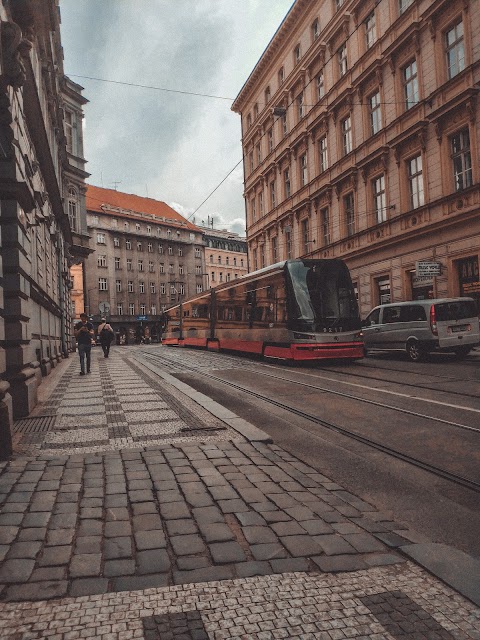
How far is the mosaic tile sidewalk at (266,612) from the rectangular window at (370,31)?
2594cm

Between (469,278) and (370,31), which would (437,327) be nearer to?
(469,278)

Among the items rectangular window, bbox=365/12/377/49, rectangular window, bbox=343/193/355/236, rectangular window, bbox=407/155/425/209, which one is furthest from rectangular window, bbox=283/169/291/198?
rectangular window, bbox=407/155/425/209

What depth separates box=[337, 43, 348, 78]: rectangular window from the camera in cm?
2628

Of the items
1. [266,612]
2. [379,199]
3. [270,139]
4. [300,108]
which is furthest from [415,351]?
[270,139]

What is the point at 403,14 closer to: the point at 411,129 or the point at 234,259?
the point at 411,129

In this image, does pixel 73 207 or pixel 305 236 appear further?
pixel 73 207

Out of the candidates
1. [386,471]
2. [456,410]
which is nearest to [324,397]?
[456,410]

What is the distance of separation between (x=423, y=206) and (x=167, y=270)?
202 ft

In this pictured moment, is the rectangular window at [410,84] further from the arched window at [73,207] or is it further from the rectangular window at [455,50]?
the arched window at [73,207]

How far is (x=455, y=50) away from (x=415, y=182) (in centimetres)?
486

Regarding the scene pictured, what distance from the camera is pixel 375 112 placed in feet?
78.2

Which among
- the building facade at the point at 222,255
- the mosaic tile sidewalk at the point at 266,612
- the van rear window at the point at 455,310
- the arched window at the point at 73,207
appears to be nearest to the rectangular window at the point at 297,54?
the arched window at the point at 73,207

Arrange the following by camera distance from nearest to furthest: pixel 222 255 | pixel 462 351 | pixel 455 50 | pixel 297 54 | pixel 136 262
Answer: pixel 462 351 → pixel 455 50 → pixel 297 54 → pixel 136 262 → pixel 222 255

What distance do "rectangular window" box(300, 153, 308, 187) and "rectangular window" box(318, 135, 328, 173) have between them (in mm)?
1813
